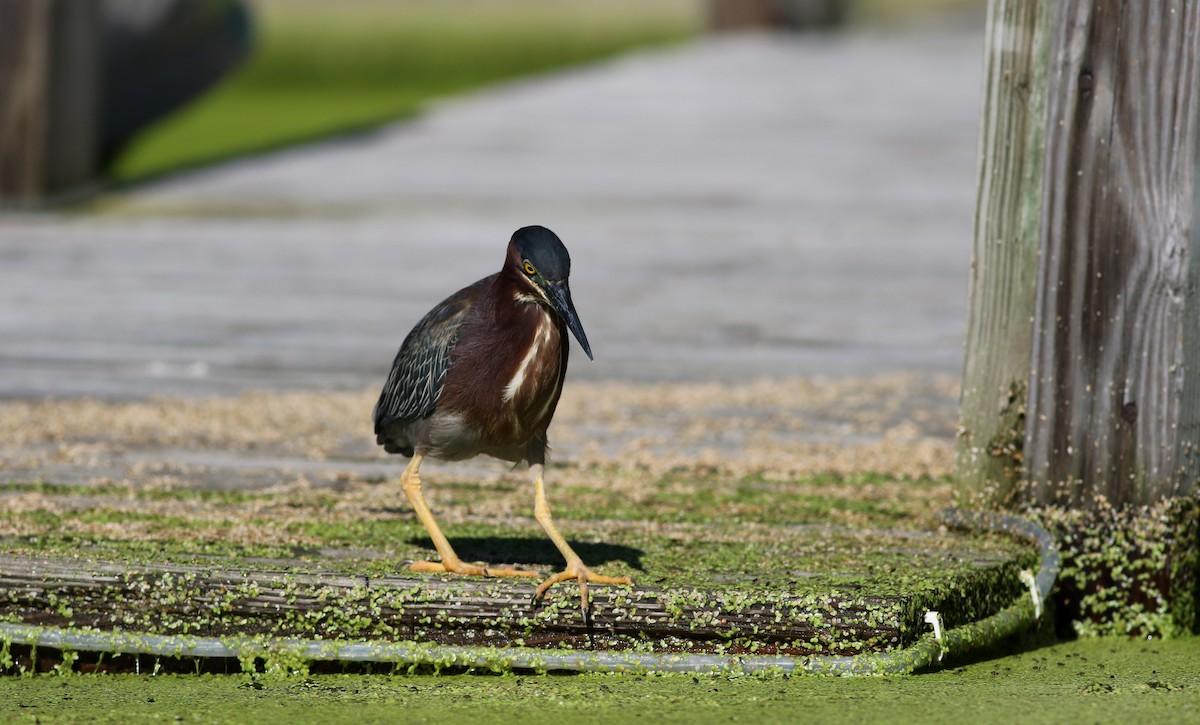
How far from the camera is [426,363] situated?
292cm

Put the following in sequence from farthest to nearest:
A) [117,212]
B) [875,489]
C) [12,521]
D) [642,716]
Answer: [117,212]
[875,489]
[12,521]
[642,716]

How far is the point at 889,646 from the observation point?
2721mm

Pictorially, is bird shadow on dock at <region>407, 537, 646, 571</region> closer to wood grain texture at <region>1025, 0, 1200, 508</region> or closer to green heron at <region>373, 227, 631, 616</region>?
green heron at <region>373, 227, 631, 616</region>

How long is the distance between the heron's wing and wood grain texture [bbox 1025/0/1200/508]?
3.39 ft

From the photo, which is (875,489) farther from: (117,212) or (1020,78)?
(117,212)

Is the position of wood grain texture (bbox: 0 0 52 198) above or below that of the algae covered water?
above

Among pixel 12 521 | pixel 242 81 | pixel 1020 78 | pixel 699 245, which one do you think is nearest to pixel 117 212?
pixel 699 245

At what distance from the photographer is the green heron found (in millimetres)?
2762

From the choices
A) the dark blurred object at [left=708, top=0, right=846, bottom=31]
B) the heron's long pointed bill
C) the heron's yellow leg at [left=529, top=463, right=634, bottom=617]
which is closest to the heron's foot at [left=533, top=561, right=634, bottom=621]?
the heron's yellow leg at [left=529, top=463, right=634, bottom=617]

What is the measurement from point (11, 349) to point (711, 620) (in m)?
2.95

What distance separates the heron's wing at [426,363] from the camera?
2900mm

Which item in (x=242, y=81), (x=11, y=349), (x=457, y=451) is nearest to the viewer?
(x=457, y=451)

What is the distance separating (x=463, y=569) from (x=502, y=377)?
0.33 m

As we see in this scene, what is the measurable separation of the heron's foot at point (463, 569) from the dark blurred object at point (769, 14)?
13.4m
